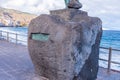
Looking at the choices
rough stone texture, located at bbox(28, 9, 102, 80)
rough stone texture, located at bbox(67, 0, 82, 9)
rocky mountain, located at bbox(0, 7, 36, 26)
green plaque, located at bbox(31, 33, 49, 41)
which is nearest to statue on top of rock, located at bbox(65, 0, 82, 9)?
rough stone texture, located at bbox(67, 0, 82, 9)

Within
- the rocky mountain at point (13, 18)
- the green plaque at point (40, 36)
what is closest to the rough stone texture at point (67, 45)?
the green plaque at point (40, 36)

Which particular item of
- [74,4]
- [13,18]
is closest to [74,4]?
[74,4]

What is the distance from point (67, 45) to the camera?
208 inches

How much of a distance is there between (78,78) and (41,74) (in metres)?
1.23

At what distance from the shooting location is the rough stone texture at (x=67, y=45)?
17.4 ft

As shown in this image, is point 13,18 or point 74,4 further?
point 13,18

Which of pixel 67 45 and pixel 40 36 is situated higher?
pixel 40 36

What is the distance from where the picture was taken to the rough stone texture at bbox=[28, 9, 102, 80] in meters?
5.31

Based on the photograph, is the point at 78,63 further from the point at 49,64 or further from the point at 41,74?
the point at 41,74

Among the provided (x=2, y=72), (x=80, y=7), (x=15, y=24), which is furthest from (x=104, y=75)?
(x=15, y=24)

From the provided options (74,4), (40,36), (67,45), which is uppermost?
(74,4)

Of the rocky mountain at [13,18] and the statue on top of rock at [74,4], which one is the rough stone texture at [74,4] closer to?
the statue on top of rock at [74,4]

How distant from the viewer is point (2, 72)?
730 centimetres

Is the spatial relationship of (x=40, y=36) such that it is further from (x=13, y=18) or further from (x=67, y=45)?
(x=13, y=18)
